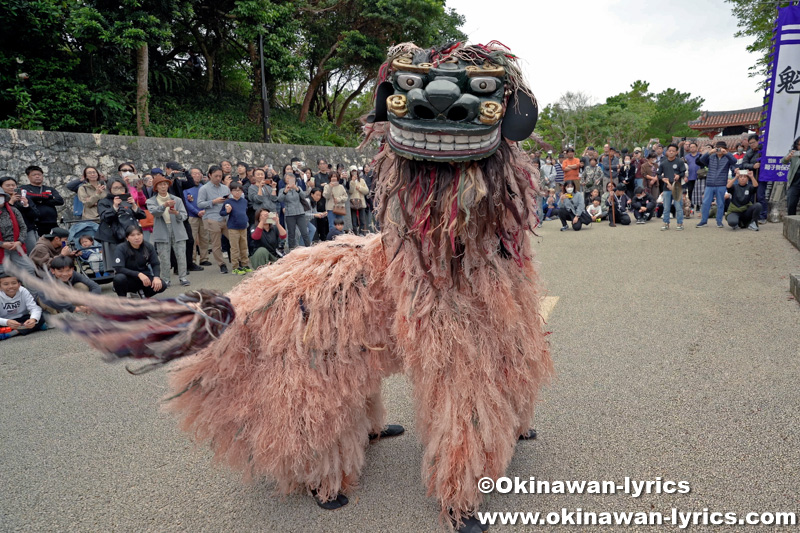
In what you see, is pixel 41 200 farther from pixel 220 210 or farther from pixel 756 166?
pixel 756 166

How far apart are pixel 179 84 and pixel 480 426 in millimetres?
17212

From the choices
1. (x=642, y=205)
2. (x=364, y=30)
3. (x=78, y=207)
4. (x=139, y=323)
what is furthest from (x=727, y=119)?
(x=139, y=323)

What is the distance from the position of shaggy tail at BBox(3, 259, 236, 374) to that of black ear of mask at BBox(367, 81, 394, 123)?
105cm

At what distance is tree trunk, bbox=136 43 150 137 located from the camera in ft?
39.2

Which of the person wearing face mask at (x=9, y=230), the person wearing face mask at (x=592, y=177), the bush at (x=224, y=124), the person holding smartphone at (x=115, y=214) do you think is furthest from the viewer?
the bush at (x=224, y=124)

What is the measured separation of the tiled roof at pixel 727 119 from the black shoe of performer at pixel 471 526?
40535mm

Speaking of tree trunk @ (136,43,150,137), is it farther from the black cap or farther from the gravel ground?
the gravel ground

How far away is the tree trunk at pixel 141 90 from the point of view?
11945mm

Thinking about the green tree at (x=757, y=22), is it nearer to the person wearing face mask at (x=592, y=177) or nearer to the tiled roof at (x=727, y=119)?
the person wearing face mask at (x=592, y=177)

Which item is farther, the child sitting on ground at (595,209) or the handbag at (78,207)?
the child sitting on ground at (595,209)

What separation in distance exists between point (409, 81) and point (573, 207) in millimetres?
9468

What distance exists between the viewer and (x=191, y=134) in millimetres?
13164

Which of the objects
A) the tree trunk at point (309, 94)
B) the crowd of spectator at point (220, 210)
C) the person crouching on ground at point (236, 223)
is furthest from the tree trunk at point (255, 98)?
the person crouching on ground at point (236, 223)

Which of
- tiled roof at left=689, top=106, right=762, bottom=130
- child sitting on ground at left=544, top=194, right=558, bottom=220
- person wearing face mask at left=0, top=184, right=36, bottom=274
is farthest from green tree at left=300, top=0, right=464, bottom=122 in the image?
tiled roof at left=689, top=106, right=762, bottom=130
